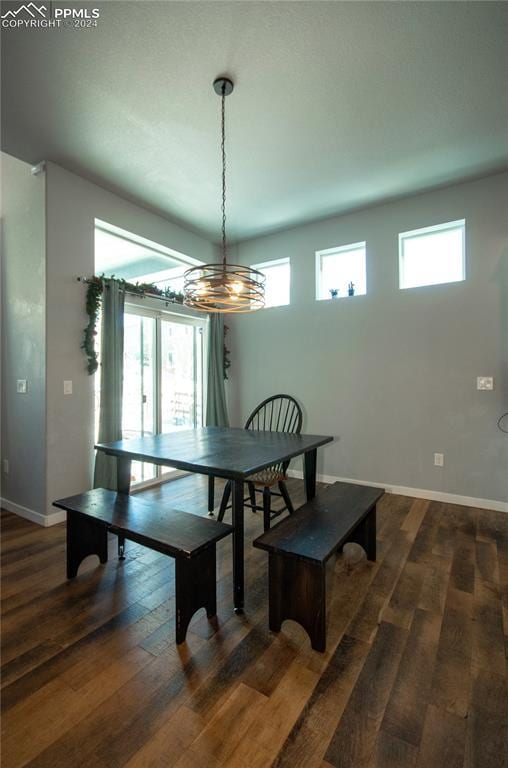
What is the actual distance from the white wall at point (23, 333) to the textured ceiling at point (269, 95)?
0.40 meters

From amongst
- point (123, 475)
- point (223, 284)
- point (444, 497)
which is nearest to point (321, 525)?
point (123, 475)

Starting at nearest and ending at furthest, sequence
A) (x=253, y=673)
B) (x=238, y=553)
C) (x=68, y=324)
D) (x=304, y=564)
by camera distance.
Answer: (x=253, y=673), (x=304, y=564), (x=238, y=553), (x=68, y=324)

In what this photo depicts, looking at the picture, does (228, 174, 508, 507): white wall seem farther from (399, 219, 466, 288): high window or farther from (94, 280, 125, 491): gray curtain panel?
(94, 280, 125, 491): gray curtain panel

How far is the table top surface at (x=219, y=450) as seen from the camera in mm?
1824

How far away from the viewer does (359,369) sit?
3758 millimetres

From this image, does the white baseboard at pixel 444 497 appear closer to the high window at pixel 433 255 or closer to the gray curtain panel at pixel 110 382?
the high window at pixel 433 255

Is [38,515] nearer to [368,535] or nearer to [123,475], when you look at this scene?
[123,475]

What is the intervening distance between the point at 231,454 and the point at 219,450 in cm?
15

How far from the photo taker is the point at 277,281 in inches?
176

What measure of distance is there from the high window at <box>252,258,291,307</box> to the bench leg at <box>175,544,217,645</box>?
3.26 meters

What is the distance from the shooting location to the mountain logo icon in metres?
1.70

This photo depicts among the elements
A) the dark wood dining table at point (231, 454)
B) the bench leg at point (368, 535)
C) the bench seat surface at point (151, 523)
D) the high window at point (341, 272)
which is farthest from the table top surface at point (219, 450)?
the high window at point (341, 272)

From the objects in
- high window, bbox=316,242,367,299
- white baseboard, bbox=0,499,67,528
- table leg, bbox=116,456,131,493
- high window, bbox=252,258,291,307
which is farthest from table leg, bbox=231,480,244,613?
high window, bbox=252,258,291,307

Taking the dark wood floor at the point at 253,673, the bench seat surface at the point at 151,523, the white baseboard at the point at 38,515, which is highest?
the bench seat surface at the point at 151,523
